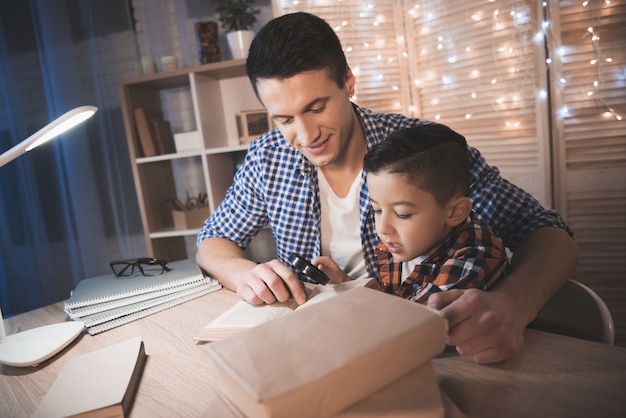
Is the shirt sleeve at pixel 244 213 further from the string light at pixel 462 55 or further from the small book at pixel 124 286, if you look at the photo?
the string light at pixel 462 55

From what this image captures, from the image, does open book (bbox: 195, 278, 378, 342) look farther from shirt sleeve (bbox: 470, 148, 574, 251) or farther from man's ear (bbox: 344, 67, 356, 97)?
man's ear (bbox: 344, 67, 356, 97)

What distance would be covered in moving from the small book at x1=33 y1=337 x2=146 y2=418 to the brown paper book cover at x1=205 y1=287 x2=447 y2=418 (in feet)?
0.79

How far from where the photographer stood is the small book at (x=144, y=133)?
265 cm

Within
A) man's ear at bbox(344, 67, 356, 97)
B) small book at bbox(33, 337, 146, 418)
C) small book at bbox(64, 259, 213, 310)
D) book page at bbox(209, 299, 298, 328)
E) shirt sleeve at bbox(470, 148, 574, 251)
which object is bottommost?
small book at bbox(33, 337, 146, 418)

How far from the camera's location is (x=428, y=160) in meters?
0.96

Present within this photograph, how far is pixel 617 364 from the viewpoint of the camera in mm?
624

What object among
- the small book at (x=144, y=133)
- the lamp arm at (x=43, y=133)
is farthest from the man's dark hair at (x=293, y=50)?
the small book at (x=144, y=133)

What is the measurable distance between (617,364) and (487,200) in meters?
0.55

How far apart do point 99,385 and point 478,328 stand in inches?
23.9

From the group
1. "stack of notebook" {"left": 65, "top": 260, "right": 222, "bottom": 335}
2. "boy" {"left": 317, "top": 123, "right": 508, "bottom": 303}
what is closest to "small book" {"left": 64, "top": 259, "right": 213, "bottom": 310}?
"stack of notebook" {"left": 65, "top": 260, "right": 222, "bottom": 335}

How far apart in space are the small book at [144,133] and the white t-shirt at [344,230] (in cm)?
167

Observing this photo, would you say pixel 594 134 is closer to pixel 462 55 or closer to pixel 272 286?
pixel 462 55

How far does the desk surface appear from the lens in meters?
0.56

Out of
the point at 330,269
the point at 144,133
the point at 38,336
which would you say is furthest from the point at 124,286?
the point at 144,133
